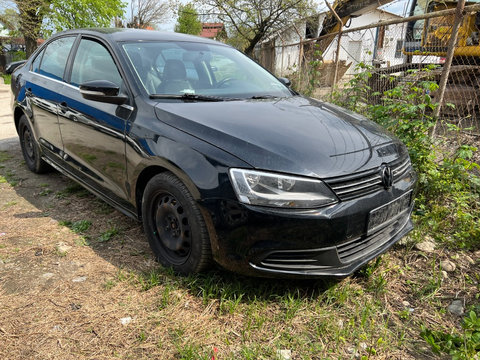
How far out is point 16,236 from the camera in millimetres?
3078

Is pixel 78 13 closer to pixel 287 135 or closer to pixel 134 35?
pixel 134 35

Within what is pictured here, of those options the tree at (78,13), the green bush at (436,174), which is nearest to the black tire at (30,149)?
the green bush at (436,174)

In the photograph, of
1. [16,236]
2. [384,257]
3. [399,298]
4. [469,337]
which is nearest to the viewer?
[469,337]

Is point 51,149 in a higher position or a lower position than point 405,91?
lower

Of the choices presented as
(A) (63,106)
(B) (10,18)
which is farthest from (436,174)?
(B) (10,18)

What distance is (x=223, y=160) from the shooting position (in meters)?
2.05

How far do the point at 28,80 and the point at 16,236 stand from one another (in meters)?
1.97

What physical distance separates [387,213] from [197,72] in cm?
184

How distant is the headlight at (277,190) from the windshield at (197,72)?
3.51 ft

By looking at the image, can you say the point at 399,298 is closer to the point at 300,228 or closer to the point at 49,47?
the point at 300,228

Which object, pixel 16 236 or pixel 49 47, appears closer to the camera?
pixel 16 236

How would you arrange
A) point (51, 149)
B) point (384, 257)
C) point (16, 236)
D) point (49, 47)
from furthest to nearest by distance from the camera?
1. point (49, 47)
2. point (51, 149)
3. point (16, 236)
4. point (384, 257)

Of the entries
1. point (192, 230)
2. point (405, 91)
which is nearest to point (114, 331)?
point (192, 230)

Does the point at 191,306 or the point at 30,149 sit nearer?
the point at 191,306
